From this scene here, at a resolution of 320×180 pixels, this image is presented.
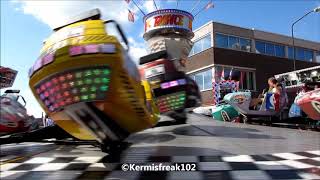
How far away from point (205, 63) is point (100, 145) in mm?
21286

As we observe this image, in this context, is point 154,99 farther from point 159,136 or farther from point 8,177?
point 8,177

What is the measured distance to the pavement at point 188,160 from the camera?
11.1 feet

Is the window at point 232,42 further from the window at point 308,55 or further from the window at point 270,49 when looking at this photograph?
the window at point 308,55

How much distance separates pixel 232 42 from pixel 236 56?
99cm

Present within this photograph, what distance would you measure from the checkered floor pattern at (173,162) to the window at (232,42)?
2131cm

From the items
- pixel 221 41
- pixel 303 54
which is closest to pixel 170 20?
pixel 221 41

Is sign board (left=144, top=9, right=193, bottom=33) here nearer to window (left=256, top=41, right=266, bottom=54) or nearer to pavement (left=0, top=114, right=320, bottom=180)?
window (left=256, top=41, right=266, bottom=54)

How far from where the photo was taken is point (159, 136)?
6.68 metres

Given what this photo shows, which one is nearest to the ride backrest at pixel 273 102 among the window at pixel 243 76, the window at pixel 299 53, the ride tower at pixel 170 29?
the ride tower at pixel 170 29

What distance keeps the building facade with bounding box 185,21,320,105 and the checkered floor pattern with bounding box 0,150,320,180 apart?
19.1 meters

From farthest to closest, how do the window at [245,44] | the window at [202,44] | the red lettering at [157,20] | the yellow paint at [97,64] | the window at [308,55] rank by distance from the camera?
1. the window at [308,55]
2. the window at [245,44]
3. the window at [202,44]
4. the red lettering at [157,20]
5. the yellow paint at [97,64]

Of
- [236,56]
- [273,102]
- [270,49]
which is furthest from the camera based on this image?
[270,49]

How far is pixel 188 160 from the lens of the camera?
404 cm

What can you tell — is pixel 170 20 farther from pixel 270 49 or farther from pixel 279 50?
pixel 279 50
